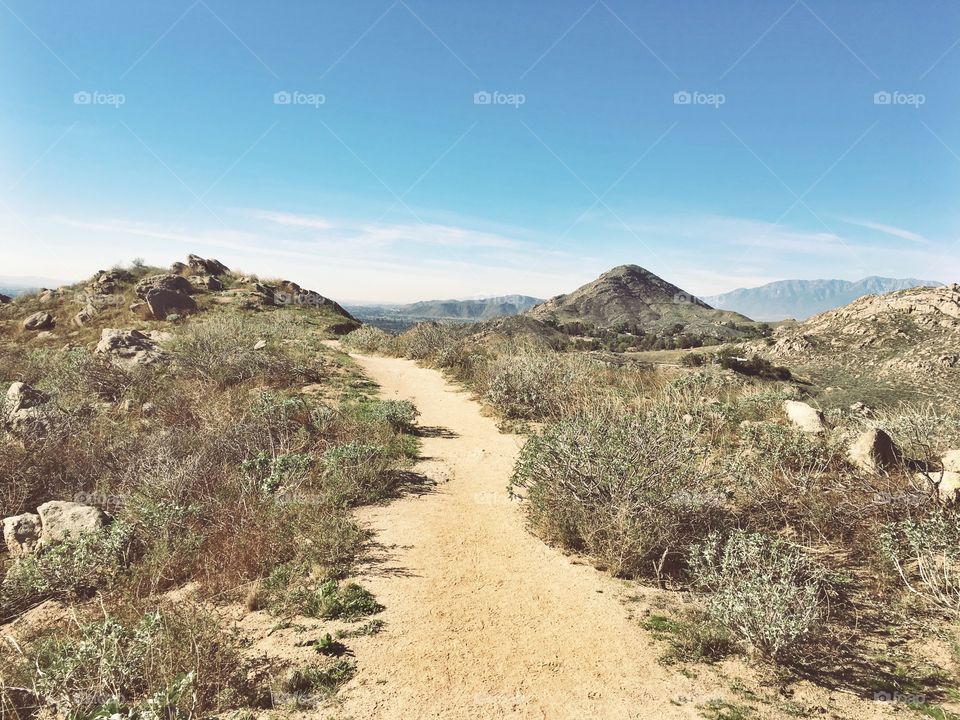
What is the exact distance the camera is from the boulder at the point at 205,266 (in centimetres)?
3338

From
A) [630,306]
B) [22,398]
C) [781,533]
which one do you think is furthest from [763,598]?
[630,306]

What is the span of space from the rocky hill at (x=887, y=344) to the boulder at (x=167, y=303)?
91.6 feet

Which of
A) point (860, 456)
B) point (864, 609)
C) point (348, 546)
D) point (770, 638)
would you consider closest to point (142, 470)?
point (348, 546)

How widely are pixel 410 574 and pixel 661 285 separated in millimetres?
76821

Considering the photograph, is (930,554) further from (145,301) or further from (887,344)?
(145,301)

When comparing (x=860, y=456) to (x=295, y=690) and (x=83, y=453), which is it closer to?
(x=295, y=690)

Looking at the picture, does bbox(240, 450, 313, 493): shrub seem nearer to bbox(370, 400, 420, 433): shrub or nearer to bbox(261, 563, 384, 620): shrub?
bbox(261, 563, 384, 620): shrub

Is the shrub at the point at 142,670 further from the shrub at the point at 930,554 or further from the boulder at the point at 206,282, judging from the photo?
the boulder at the point at 206,282

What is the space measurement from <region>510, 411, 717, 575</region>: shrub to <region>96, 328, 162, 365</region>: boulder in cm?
1206

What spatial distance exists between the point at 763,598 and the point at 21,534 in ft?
26.0

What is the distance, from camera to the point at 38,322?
878 inches

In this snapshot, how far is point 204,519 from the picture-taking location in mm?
5820

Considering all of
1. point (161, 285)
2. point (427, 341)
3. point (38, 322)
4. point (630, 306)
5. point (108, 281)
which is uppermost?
point (630, 306)

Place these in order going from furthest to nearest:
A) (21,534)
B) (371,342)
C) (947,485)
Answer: (371,342)
(21,534)
(947,485)
